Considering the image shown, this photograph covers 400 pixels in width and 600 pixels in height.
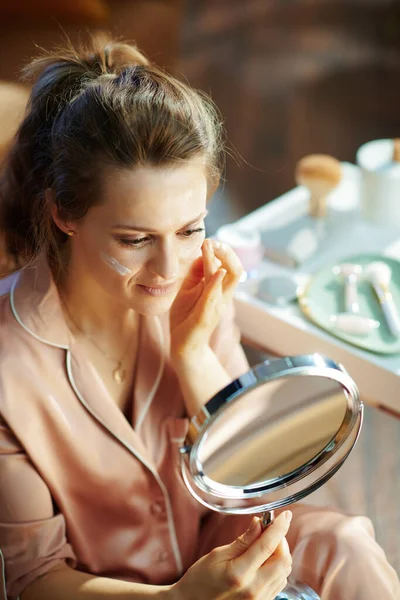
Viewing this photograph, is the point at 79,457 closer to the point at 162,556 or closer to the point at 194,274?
the point at 162,556

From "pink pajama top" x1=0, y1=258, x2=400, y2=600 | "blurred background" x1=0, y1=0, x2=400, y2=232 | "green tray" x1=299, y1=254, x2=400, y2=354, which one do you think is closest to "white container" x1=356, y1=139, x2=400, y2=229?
"green tray" x1=299, y1=254, x2=400, y2=354

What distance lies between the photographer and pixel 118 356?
1121mm

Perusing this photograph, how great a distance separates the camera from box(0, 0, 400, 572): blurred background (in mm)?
2414

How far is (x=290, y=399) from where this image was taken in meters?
0.81

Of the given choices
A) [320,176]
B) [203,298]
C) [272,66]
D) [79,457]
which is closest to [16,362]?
[79,457]

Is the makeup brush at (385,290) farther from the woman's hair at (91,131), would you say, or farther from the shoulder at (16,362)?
the shoulder at (16,362)

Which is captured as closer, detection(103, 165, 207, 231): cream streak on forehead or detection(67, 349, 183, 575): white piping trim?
detection(103, 165, 207, 231): cream streak on forehead

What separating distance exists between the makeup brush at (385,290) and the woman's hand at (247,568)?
692mm

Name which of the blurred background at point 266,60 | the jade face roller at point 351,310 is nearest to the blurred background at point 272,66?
the blurred background at point 266,60

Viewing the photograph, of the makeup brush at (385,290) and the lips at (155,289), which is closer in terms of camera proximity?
the lips at (155,289)

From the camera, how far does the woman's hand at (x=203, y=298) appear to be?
104 cm

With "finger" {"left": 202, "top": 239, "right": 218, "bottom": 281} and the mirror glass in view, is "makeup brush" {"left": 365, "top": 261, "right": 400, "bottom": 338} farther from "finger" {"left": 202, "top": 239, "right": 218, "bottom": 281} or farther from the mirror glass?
the mirror glass

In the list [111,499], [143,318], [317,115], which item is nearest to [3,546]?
[111,499]

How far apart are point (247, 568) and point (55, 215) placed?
470mm
